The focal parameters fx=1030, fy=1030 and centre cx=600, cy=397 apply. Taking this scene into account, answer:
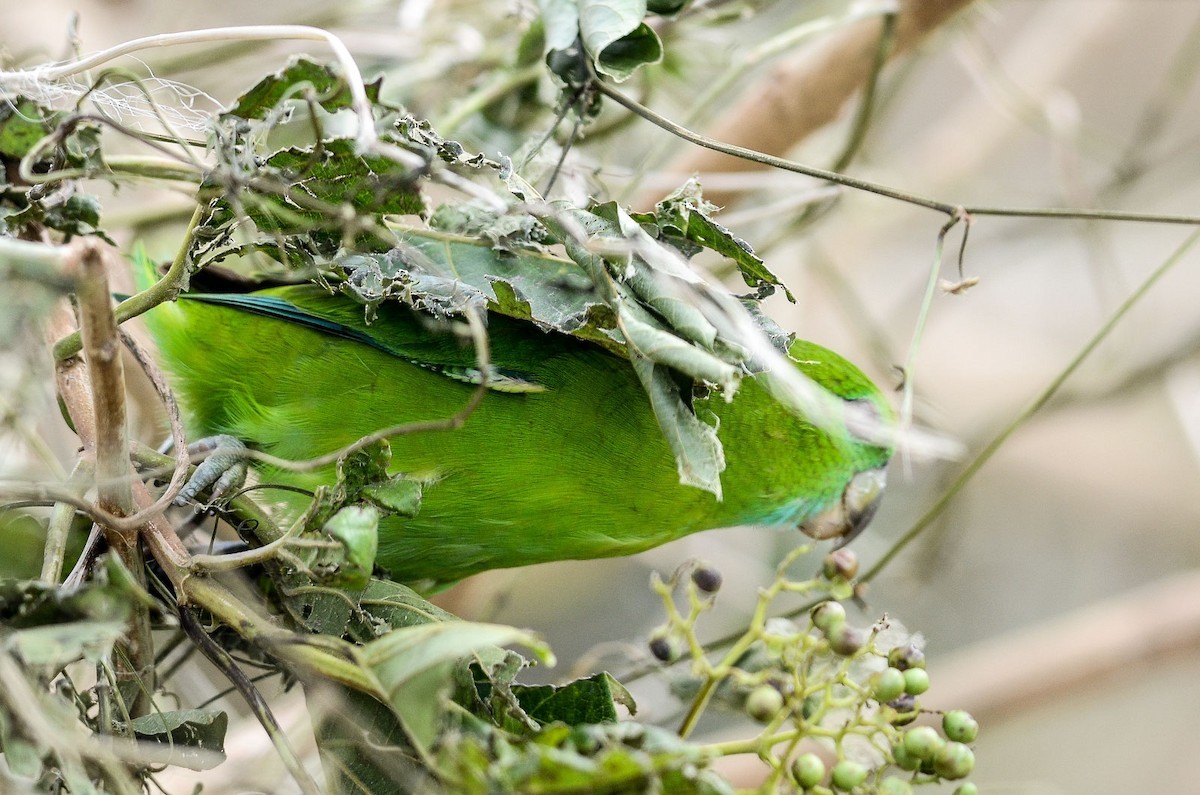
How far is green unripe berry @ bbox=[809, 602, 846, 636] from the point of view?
1.28m

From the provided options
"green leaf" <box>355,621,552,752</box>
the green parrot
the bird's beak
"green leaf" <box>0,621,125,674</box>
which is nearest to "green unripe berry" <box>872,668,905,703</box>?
"green leaf" <box>355,621,552,752</box>

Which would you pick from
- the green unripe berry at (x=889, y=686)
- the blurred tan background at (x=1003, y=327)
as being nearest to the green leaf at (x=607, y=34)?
the blurred tan background at (x=1003, y=327)

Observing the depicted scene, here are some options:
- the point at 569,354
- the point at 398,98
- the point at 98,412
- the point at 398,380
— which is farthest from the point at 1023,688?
the point at 98,412

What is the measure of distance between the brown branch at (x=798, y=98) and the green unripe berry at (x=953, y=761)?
5.98 feet

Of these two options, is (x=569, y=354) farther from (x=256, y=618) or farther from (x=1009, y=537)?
(x=1009, y=537)

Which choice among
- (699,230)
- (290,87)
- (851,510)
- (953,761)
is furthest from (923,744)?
(851,510)

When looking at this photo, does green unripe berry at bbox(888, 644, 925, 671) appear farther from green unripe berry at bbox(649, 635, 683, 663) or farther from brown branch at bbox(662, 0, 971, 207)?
brown branch at bbox(662, 0, 971, 207)

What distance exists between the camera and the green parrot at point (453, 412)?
1923 mm

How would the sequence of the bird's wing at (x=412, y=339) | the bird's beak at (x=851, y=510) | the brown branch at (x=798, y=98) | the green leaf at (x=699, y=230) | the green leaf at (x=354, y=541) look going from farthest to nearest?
1. the brown branch at (x=798, y=98)
2. the bird's beak at (x=851, y=510)
3. the bird's wing at (x=412, y=339)
4. the green leaf at (x=699, y=230)
5. the green leaf at (x=354, y=541)

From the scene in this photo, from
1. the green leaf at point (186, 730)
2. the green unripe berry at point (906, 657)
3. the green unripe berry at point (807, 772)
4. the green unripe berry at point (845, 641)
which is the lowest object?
the green leaf at point (186, 730)

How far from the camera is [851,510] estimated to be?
2490 mm

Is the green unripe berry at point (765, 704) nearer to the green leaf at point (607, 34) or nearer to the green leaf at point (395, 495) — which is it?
the green leaf at point (395, 495)

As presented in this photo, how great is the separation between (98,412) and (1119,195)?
3.53 meters

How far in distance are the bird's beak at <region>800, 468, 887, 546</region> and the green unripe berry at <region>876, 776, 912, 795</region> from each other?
127 cm
